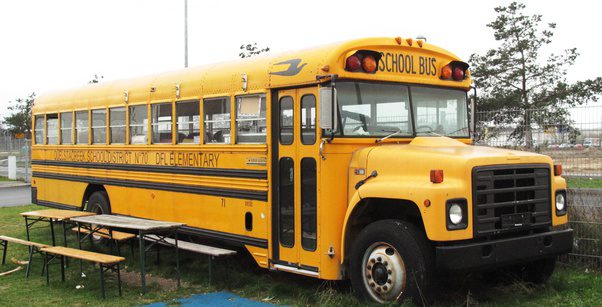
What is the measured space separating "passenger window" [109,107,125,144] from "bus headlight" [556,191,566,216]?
6067 mm

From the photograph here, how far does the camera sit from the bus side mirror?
19.2 feet

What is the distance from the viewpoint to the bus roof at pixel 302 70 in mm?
6250

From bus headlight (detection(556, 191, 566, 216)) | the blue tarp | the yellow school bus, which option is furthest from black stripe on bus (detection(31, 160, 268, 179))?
bus headlight (detection(556, 191, 566, 216))

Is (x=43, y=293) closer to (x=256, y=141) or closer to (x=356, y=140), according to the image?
(x=256, y=141)

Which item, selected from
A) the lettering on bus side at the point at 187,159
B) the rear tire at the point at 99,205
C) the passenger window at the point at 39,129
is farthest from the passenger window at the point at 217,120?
the passenger window at the point at 39,129

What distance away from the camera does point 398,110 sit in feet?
21.4

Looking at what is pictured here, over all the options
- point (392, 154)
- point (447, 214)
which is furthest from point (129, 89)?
point (447, 214)

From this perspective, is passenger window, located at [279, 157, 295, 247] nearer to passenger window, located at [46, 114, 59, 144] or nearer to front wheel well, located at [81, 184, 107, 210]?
front wheel well, located at [81, 184, 107, 210]

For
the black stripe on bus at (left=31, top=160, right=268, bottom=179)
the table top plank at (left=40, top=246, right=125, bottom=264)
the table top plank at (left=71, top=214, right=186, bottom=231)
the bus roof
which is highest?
the bus roof

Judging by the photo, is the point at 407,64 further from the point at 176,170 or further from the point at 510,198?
the point at 176,170

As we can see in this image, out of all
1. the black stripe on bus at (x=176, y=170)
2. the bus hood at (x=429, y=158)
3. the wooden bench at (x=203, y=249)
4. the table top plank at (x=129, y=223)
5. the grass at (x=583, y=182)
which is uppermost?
the bus hood at (x=429, y=158)

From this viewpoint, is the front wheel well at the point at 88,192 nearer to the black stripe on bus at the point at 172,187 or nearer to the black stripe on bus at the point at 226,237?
the black stripe on bus at the point at 172,187

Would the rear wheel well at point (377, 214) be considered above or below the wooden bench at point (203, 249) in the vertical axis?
above

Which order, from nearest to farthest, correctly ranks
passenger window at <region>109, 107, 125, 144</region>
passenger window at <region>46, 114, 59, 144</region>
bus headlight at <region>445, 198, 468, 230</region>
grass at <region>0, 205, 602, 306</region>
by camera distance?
bus headlight at <region>445, 198, 468, 230</region>, grass at <region>0, 205, 602, 306</region>, passenger window at <region>109, 107, 125, 144</region>, passenger window at <region>46, 114, 59, 144</region>
